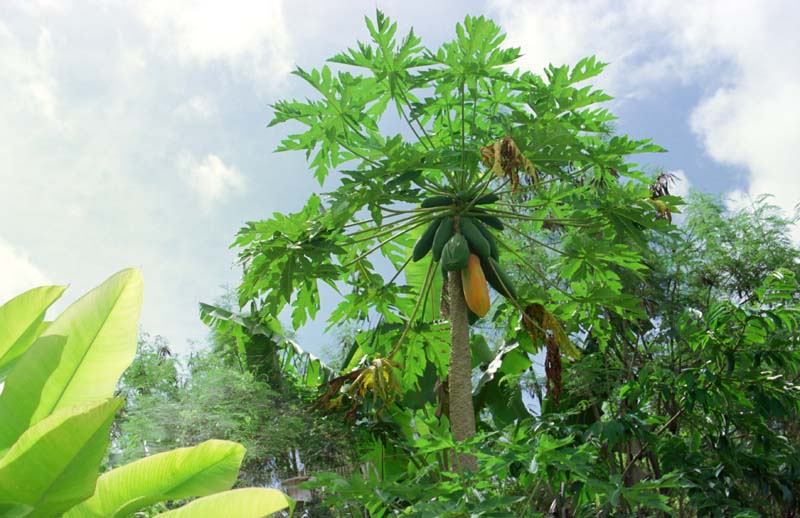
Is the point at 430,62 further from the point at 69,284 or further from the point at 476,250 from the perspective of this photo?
the point at 69,284

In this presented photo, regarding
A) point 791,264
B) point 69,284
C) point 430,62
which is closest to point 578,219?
point 430,62

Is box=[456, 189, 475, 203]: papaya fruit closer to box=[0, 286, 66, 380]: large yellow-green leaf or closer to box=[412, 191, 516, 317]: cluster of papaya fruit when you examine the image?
box=[412, 191, 516, 317]: cluster of papaya fruit

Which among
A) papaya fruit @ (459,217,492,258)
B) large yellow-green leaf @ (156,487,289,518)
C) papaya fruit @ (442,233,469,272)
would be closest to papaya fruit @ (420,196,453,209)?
papaya fruit @ (459,217,492,258)

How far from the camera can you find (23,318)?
950 millimetres

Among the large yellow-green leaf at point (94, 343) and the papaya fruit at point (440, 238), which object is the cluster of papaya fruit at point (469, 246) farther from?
the large yellow-green leaf at point (94, 343)

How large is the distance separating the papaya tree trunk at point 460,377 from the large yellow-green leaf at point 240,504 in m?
3.18

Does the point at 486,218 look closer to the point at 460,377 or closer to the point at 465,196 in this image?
the point at 465,196

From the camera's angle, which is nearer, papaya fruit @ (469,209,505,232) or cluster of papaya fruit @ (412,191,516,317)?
cluster of papaya fruit @ (412,191,516,317)

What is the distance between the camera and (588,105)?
13.8 ft

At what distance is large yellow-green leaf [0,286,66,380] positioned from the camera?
943 millimetres

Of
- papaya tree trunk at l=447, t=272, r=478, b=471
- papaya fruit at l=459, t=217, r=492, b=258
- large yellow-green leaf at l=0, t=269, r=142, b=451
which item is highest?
papaya fruit at l=459, t=217, r=492, b=258

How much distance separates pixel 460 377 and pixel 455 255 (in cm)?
76

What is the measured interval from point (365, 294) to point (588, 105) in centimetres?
234

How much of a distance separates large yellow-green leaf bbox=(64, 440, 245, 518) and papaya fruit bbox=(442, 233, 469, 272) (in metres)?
3.35
